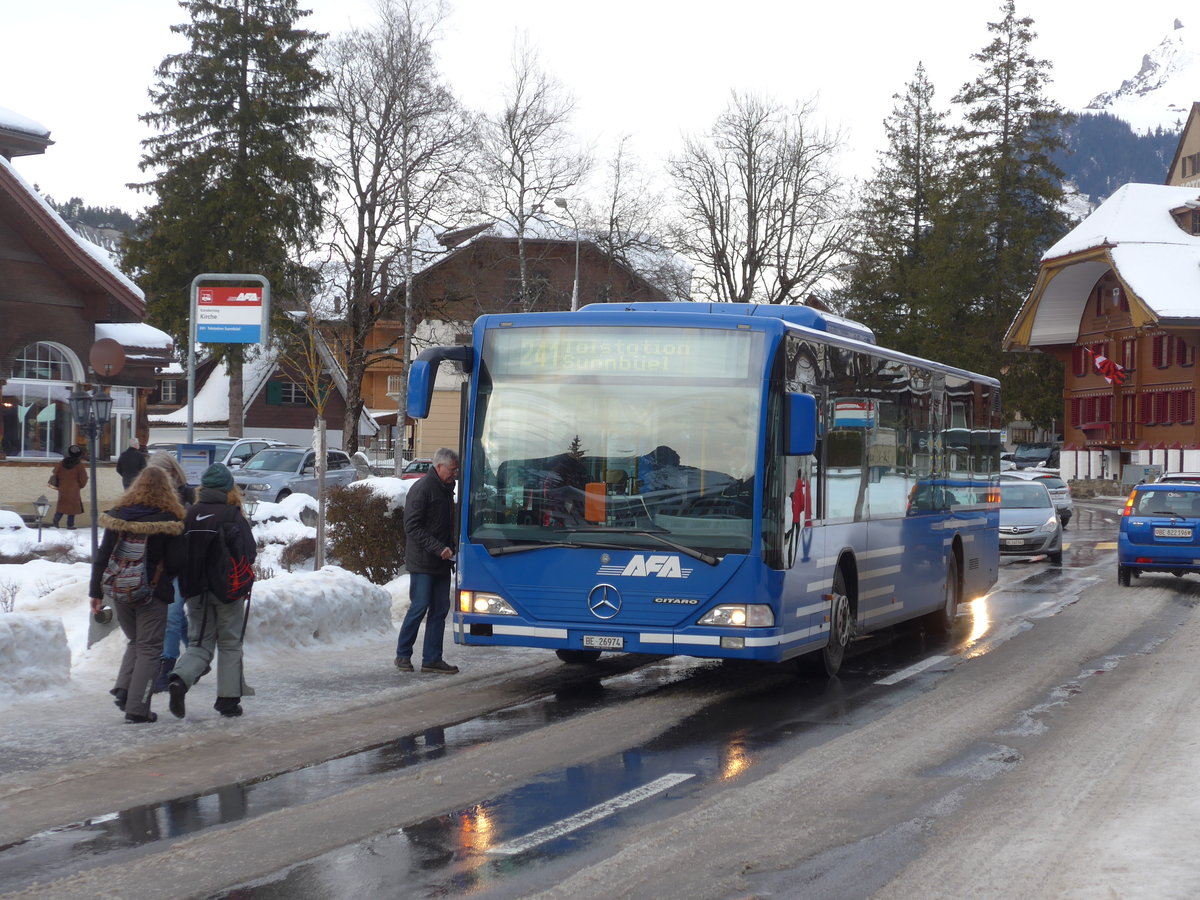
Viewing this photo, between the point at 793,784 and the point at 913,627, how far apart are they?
966cm

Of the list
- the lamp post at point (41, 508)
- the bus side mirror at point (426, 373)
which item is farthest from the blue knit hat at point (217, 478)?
the lamp post at point (41, 508)

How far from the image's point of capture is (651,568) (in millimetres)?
10891

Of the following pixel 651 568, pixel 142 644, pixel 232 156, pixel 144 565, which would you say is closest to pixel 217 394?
pixel 232 156

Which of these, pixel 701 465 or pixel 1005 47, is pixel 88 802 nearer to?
pixel 701 465

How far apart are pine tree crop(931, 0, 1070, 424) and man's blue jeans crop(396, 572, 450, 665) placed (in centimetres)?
6323

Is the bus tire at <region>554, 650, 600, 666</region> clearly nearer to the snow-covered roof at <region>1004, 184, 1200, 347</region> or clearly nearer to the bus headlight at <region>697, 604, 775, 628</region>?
the bus headlight at <region>697, 604, 775, 628</region>

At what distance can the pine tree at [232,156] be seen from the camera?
49.9 meters

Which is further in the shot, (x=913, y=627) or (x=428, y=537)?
(x=913, y=627)

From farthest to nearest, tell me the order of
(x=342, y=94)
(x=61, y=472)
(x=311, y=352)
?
(x=342, y=94) → (x=311, y=352) → (x=61, y=472)

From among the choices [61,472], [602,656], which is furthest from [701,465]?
[61,472]

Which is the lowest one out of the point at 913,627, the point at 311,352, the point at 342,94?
the point at 913,627

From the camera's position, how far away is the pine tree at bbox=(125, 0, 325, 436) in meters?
49.9

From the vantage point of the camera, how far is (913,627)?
1750 cm

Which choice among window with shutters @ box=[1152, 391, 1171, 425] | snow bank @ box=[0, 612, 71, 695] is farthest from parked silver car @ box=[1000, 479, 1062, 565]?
window with shutters @ box=[1152, 391, 1171, 425]
